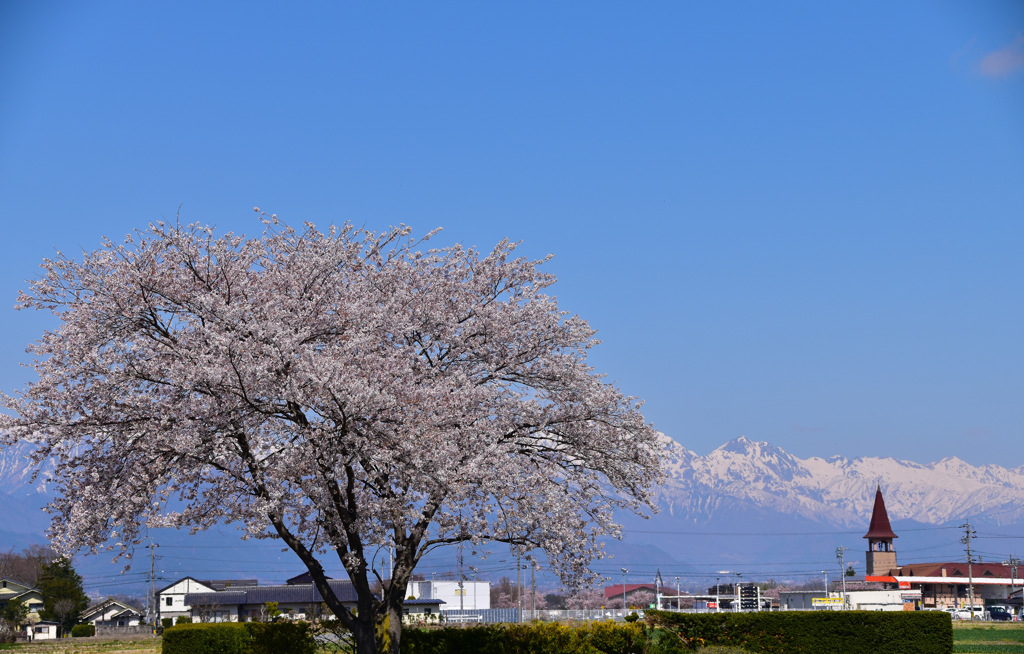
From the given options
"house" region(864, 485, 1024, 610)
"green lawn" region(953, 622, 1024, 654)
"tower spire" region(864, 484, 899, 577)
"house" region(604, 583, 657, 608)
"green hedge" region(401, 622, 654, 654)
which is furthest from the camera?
"tower spire" region(864, 484, 899, 577)

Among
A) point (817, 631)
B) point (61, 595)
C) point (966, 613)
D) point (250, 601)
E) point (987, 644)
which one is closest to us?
point (817, 631)

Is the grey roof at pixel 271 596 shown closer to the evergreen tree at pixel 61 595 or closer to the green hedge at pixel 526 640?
the evergreen tree at pixel 61 595

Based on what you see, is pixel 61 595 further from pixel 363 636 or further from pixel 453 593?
pixel 363 636

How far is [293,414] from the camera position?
19516mm

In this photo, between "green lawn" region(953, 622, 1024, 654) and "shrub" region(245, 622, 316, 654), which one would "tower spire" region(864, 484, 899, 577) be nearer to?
"green lawn" region(953, 622, 1024, 654)

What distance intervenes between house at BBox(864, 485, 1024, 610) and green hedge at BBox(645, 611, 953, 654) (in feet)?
338

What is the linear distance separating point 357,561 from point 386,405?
430 cm

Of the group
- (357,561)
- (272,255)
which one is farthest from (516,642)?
(272,255)

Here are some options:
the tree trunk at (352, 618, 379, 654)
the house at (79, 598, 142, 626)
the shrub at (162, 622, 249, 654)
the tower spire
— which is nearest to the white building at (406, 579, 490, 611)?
the house at (79, 598, 142, 626)

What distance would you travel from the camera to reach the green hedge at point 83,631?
293 ft

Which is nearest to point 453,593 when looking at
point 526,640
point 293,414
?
point 526,640

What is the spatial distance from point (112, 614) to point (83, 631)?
3752 centimetres

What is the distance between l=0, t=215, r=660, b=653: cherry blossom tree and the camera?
18.7m

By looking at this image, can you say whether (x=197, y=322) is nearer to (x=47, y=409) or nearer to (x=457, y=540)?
(x=47, y=409)
